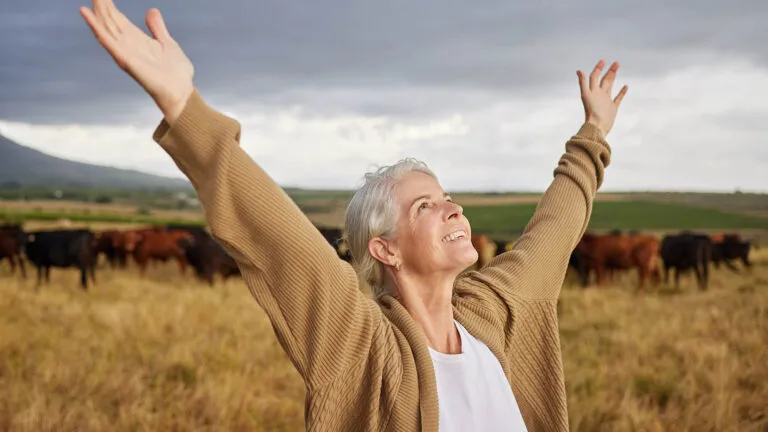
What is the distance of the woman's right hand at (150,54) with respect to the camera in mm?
1998

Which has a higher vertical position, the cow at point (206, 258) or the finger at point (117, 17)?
the finger at point (117, 17)

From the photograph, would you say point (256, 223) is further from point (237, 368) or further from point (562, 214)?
point (237, 368)

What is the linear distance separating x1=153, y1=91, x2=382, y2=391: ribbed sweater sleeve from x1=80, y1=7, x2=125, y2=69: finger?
23 cm

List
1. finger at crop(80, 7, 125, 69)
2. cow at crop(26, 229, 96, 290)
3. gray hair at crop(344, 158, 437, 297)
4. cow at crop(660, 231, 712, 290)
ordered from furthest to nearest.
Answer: cow at crop(660, 231, 712, 290) < cow at crop(26, 229, 96, 290) < gray hair at crop(344, 158, 437, 297) < finger at crop(80, 7, 125, 69)

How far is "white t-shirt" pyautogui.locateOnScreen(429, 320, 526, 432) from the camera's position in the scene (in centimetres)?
246

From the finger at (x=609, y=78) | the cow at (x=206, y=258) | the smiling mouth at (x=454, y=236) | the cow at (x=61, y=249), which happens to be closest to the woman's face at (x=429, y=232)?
the smiling mouth at (x=454, y=236)

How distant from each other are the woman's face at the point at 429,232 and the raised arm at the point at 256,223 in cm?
28

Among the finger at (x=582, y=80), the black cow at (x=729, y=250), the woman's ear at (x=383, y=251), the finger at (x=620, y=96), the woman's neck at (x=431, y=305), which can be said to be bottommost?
the black cow at (x=729, y=250)

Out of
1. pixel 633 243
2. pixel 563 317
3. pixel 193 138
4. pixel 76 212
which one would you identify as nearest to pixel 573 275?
pixel 633 243

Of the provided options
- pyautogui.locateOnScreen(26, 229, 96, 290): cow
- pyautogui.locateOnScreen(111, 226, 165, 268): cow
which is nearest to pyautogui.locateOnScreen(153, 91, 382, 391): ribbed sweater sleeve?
pyautogui.locateOnScreen(26, 229, 96, 290): cow

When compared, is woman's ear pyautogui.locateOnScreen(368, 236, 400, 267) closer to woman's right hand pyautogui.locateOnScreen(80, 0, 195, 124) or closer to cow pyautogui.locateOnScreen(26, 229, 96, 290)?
woman's right hand pyautogui.locateOnScreen(80, 0, 195, 124)

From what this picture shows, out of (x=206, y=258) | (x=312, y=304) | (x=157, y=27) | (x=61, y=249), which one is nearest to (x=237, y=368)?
(x=312, y=304)

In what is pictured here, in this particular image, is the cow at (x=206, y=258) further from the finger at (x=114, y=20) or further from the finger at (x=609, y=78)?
the finger at (x=114, y=20)

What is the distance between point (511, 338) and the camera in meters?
2.86
